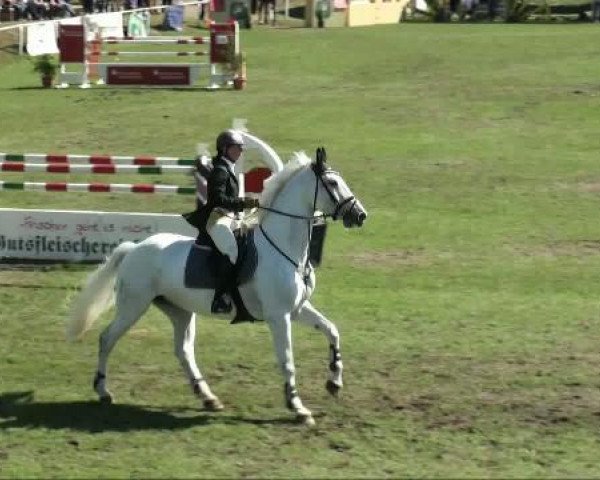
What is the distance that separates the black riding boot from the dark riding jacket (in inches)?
13.2

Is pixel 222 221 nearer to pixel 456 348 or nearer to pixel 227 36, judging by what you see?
pixel 456 348

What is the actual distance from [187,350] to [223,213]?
1.29 meters

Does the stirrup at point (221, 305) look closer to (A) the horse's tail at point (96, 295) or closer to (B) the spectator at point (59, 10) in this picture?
(A) the horse's tail at point (96, 295)

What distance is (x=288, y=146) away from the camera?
26.6 m

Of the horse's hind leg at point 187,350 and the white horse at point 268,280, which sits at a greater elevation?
the white horse at point 268,280

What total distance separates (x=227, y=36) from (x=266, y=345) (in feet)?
77.9

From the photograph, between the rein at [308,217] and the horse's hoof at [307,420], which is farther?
the rein at [308,217]

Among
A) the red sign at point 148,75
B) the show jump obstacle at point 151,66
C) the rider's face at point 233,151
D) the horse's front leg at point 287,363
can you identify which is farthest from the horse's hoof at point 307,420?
the red sign at point 148,75

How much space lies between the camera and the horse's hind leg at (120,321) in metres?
11.0

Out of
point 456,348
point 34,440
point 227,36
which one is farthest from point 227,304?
point 227,36

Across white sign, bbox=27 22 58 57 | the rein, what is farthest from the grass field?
white sign, bbox=27 22 58 57

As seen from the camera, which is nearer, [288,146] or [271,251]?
[271,251]

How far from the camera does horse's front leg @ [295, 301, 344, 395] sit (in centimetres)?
1086

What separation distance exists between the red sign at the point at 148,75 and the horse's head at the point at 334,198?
26391mm
